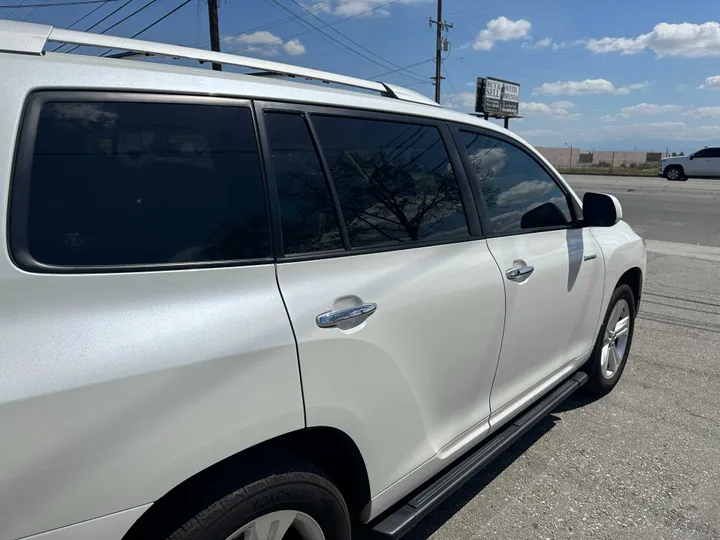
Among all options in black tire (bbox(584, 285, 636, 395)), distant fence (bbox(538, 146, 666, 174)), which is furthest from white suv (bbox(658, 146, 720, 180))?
black tire (bbox(584, 285, 636, 395))

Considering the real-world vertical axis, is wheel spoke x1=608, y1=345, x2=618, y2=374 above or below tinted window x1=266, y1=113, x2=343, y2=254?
below

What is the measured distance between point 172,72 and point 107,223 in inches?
20.9

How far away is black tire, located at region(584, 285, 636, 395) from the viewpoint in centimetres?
369

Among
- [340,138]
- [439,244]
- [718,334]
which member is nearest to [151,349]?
[340,138]

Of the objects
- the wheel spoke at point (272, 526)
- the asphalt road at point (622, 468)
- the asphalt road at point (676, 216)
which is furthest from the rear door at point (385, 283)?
the asphalt road at point (676, 216)

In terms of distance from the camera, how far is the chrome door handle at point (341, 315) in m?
1.70

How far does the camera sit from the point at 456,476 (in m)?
2.33

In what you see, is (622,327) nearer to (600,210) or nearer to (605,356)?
(605,356)

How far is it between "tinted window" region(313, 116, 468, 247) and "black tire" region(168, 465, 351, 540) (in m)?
0.82

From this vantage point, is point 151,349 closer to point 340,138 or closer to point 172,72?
point 172,72

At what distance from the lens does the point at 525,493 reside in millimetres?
2887

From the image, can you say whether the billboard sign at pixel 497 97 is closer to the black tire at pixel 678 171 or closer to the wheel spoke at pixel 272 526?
the black tire at pixel 678 171

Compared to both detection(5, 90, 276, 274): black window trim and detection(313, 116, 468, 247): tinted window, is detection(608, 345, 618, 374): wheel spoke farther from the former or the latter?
detection(5, 90, 276, 274): black window trim

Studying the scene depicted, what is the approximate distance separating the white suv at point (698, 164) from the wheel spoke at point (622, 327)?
109ft
